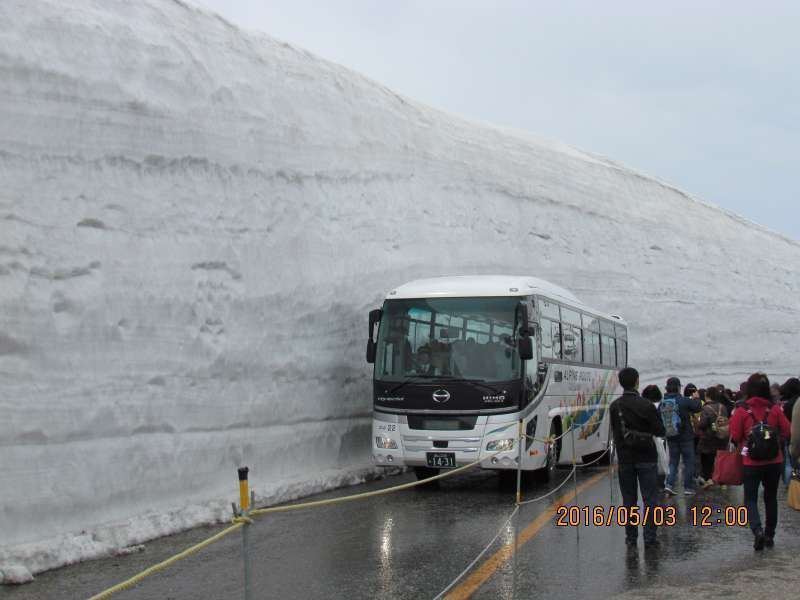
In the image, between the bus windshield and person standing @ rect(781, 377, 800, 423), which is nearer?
person standing @ rect(781, 377, 800, 423)

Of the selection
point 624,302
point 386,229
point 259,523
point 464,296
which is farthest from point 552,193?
point 259,523

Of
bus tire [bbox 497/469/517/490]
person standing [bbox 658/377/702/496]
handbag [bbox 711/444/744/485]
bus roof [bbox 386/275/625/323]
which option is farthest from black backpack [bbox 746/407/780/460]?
bus tire [bbox 497/469/517/490]

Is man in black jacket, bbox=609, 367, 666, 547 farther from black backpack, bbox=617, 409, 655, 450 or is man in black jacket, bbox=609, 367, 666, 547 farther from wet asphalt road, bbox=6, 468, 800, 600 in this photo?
wet asphalt road, bbox=6, 468, 800, 600

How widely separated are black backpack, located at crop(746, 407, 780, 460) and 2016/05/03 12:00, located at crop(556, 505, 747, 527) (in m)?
1.56

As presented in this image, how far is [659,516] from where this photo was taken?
9.83m

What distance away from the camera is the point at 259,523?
33.7 feet

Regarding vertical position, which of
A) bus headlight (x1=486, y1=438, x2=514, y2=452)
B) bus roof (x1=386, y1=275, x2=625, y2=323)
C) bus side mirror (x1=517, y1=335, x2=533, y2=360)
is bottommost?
bus headlight (x1=486, y1=438, x2=514, y2=452)

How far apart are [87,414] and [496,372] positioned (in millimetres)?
5077

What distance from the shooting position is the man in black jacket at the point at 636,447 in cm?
800

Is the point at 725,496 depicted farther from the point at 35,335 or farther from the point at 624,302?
the point at 624,302

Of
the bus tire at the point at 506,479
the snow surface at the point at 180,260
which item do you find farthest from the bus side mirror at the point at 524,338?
the snow surface at the point at 180,260

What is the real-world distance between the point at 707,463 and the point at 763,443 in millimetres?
5710

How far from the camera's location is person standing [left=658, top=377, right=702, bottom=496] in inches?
455

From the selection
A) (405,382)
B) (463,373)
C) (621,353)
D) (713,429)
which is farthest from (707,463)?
(621,353)
